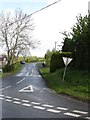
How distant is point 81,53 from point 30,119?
22401 millimetres

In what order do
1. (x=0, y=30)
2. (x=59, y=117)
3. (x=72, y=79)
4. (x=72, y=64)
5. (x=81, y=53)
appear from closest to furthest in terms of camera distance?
(x=59, y=117) → (x=72, y=79) → (x=81, y=53) → (x=72, y=64) → (x=0, y=30)

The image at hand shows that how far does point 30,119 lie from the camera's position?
10977 millimetres

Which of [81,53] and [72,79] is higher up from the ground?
[81,53]

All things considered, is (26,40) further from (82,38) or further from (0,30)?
(82,38)

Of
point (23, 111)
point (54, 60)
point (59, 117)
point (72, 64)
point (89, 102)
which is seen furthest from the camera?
point (54, 60)

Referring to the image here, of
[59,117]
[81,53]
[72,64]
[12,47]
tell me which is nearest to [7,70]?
[12,47]

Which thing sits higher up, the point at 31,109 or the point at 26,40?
the point at 26,40

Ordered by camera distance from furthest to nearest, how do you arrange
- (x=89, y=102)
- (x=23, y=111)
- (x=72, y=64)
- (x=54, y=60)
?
(x=54, y=60) → (x=72, y=64) → (x=89, y=102) → (x=23, y=111)

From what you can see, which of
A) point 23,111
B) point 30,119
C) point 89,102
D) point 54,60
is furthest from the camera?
point 54,60

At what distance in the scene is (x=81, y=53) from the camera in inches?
1294

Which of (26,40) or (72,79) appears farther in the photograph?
(26,40)

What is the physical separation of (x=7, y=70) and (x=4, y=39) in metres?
6.49

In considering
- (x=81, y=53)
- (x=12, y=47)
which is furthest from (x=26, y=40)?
(x=81, y=53)

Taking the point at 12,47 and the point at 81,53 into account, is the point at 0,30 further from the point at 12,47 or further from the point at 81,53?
the point at 81,53
